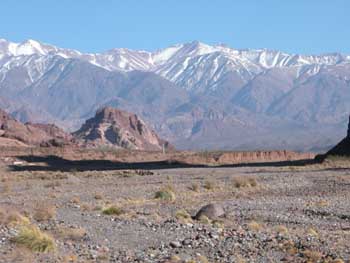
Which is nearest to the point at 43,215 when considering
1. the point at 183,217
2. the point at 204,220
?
the point at 183,217

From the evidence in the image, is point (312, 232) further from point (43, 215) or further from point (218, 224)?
point (43, 215)

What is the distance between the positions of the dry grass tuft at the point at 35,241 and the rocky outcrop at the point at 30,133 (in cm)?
12720

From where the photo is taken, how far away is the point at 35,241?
20.0 metres

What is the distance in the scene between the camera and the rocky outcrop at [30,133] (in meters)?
→ 151

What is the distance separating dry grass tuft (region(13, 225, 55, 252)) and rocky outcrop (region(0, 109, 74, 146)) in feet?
417

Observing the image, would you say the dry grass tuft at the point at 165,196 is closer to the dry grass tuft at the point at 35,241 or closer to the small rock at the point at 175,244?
the small rock at the point at 175,244

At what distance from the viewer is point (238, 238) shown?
73.5 feet

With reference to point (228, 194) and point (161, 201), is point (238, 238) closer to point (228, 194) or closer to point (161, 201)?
point (161, 201)

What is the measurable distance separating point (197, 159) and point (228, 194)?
251 feet

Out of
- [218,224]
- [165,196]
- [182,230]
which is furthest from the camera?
[165,196]

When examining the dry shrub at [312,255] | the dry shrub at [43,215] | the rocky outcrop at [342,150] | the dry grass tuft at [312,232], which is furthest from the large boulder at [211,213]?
the rocky outcrop at [342,150]

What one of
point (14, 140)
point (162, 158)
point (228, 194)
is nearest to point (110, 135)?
point (14, 140)

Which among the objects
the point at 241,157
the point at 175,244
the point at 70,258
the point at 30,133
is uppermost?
the point at 30,133

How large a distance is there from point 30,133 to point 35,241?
144 metres
